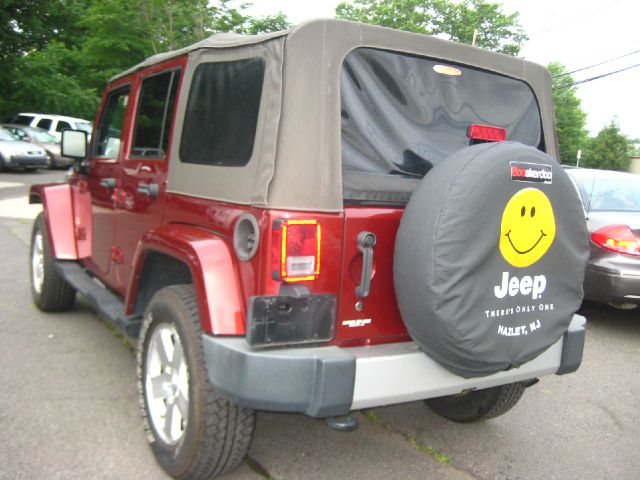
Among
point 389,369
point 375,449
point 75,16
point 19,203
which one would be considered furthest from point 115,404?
point 75,16

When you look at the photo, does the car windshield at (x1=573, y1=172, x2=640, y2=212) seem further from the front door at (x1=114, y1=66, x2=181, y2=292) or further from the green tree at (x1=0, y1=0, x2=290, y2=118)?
the green tree at (x1=0, y1=0, x2=290, y2=118)

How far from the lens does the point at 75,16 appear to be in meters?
27.7

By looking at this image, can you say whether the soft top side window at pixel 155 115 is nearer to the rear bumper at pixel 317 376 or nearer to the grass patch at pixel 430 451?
the rear bumper at pixel 317 376

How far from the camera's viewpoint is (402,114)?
8.66 ft

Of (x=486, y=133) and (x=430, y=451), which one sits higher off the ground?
(x=486, y=133)

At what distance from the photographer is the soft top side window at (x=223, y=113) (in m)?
2.46

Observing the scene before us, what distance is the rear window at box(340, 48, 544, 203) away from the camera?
2479 millimetres

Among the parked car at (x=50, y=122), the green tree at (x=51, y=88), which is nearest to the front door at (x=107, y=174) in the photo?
the parked car at (x=50, y=122)

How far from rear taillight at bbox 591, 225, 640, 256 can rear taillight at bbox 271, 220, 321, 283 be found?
387 centimetres

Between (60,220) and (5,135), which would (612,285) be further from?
(5,135)

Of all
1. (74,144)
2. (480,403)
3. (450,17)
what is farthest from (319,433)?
(450,17)

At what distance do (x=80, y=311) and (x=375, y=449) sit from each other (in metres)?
3.23

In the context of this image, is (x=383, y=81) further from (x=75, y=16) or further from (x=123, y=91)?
(x=75, y=16)

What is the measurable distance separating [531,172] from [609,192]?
4108 mm
